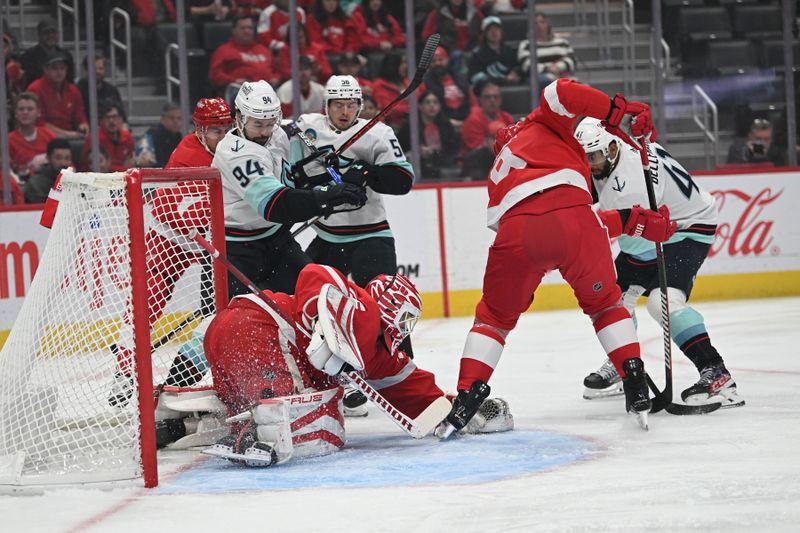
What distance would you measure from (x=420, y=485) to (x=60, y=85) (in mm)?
4999

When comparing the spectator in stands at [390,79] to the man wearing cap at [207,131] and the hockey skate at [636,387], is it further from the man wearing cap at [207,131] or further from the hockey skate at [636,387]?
the hockey skate at [636,387]

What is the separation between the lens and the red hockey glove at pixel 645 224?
147 inches

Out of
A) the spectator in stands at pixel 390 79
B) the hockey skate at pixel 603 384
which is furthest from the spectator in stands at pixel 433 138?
the hockey skate at pixel 603 384

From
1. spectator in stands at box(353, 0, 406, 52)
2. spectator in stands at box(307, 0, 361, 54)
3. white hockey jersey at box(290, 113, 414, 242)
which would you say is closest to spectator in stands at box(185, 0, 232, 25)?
spectator in stands at box(307, 0, 361, 54)

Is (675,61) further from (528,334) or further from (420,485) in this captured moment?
(420,485)

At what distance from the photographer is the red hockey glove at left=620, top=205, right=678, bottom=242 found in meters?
3.74

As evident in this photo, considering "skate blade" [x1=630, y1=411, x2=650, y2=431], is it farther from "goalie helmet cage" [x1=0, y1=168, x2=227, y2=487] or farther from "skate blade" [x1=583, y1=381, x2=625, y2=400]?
"goalie helmet cage" [x1=0, y1=168, x2=227, y2=487]

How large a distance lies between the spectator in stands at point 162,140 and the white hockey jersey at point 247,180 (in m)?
3.19

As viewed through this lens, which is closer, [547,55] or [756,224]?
[756,224]

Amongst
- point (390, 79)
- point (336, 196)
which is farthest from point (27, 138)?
point (336, 196)

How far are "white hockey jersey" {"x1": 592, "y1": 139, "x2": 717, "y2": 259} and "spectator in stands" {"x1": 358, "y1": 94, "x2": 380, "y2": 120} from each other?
11.5 ft

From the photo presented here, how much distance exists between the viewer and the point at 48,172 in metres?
7.02

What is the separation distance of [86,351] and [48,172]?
4.06 meters

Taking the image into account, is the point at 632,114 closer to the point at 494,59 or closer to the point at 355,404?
the point at 355,404
